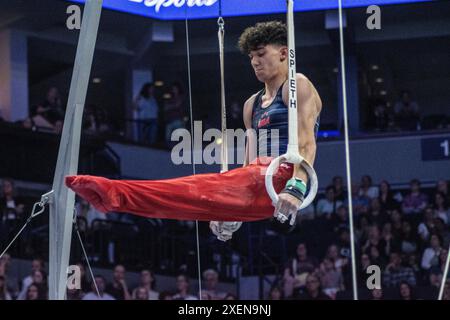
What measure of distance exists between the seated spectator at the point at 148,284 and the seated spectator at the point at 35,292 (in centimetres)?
83

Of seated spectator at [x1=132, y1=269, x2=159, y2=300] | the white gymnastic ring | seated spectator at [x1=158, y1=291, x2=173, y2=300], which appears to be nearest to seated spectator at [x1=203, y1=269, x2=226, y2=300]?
seated spectator at [x1=158, y1=291, x2=173, y2=300]

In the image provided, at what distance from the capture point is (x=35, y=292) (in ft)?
31.1

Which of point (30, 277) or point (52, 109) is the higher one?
point (52, 109)

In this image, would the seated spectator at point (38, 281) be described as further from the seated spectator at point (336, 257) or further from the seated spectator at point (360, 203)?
the seated spectator at point (360, 203)

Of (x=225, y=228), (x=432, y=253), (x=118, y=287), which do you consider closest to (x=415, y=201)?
(x=432, y=253)

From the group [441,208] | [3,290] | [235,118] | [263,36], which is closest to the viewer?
[263,36]

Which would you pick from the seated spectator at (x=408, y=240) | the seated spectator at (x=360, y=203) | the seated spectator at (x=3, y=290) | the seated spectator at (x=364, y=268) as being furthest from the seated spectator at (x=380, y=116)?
the seated spectator at (x=3, y=290)

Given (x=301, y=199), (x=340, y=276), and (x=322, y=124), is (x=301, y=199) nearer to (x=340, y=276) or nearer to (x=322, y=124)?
(x=340, y=276)

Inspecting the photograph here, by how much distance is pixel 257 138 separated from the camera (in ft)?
17.9

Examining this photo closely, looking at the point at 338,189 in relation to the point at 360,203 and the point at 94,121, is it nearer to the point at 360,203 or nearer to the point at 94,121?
the point at 360,203

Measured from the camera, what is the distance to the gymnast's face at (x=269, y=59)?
5.36 meters

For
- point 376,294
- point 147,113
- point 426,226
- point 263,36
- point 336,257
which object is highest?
point 147,113

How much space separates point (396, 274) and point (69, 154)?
18.0ft
